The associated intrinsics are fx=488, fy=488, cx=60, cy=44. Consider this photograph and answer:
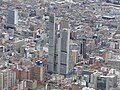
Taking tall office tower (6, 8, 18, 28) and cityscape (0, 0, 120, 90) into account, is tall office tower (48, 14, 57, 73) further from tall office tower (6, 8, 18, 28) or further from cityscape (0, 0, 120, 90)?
tall office tower (6, 8, 18, 28)

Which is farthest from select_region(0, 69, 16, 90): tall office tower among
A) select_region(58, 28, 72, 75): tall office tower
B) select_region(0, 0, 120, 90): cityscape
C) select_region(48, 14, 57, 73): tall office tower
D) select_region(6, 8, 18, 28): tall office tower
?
select_region(6, 8, 18, 28): tall office tower

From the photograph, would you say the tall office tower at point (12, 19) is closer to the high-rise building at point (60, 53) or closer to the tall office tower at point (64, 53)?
the high-rise building at point (60, 53)

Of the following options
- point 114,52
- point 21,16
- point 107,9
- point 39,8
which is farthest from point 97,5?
point 114,52

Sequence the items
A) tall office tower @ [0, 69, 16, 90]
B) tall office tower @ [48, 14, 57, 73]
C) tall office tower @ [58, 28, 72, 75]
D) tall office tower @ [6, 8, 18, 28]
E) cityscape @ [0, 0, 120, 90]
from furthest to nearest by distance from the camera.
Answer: tall office tower @ [6, 8, 18, 28], tall office tower @ [48, 14, 57, 73], tall office tower @ [58, 28, 72, 75], cityscape @ [0, 0, 120, 90], tall office tower @ [0, 69, 16, 90]

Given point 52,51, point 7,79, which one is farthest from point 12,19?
point 7,79

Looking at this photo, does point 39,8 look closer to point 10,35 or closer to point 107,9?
point 107,9

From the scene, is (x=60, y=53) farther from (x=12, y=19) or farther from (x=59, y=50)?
A: (x=12, y=19)

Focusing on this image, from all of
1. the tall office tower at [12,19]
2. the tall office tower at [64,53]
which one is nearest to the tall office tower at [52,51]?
the tall office tower at [64,53]

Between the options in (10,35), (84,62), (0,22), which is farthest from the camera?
(0,22)
